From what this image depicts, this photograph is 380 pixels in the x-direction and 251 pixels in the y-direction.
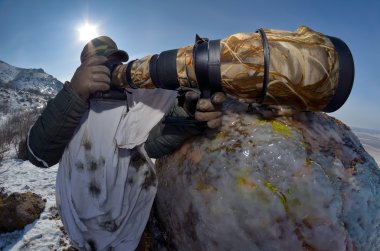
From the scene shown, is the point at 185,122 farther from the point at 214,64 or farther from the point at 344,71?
the point at 344,71

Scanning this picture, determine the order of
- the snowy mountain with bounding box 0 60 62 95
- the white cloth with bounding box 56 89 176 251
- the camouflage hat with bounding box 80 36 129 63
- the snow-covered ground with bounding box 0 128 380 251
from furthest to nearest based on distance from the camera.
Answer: the snowy mountain with bounding box 0 60 62 95, the snow-covered ground with bounding box 0 128 380 251, the camouflage hat with bounding box 80 36 129 63, the white cloth with bounding box 56 89 176 251

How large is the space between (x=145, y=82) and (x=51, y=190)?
5296 millimetres

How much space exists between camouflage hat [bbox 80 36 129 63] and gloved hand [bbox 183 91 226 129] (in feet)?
2.41

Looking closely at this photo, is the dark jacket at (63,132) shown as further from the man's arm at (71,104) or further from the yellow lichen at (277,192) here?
the yellow lichen at (277,192)

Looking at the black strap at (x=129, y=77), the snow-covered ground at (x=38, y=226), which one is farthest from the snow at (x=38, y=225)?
the black strap at (x=129, y=77)

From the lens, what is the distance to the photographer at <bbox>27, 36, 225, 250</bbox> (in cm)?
154

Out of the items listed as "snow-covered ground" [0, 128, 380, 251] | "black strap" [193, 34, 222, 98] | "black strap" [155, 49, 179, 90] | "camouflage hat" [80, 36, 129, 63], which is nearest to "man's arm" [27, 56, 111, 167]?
"camouflage hat" [80, 36, 129, 63]

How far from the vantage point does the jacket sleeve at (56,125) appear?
153 cm

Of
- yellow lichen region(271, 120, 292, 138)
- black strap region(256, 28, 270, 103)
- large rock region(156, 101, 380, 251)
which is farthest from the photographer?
yellow lichen region(271, 120, 292, 138)

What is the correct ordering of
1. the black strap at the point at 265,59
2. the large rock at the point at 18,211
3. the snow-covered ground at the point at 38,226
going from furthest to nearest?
the large rock at the point at 18,211 < the snow-covered ground at the point at 38,226 < the black strap at the point at 265,59

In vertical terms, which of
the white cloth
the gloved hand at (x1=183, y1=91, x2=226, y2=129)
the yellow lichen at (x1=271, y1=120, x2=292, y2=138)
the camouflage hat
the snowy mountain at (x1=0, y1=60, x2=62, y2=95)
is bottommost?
the white cloth

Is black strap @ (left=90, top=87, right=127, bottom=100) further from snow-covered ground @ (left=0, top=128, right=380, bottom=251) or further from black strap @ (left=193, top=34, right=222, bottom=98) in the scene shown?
snow-covered ground @ (left=0, top=128, right=380, bottom=251)

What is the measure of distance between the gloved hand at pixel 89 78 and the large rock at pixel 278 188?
71 centimetres

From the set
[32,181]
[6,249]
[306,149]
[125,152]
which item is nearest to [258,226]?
[306,149]
